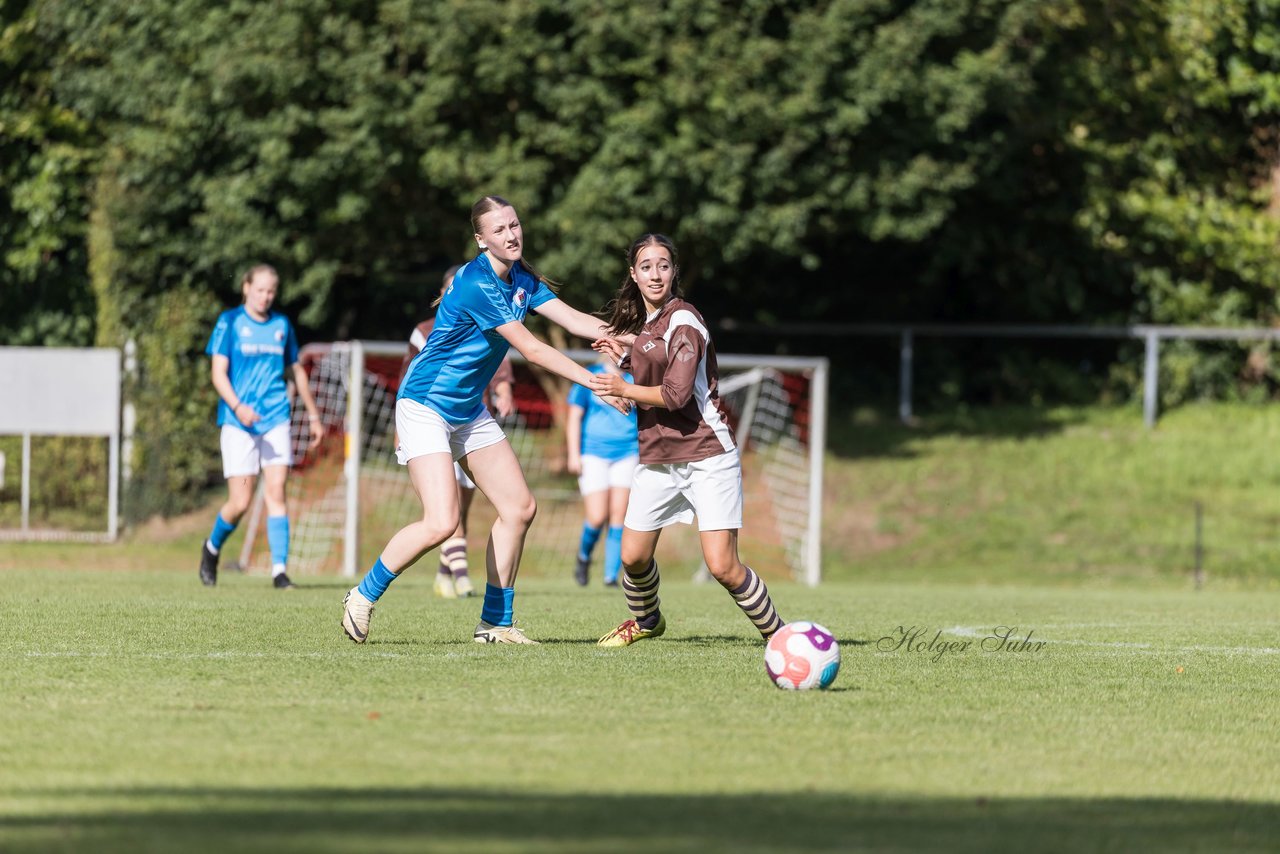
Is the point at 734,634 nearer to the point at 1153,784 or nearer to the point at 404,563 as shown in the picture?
the point at 404,563

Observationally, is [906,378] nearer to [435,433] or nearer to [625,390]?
[435,433]

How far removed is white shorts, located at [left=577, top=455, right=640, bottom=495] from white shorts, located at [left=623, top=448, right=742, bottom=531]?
5.90 m

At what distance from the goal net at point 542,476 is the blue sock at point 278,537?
3.97m

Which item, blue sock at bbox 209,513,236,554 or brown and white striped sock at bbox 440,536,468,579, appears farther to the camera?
blue sock at bbox 209,513,236,554

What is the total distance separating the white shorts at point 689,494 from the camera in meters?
7.70

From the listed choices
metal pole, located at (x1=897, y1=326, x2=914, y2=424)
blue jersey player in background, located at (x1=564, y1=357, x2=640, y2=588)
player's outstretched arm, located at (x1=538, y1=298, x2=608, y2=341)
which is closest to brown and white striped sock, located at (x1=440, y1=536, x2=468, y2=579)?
blue jersey player in background, located at (x1=564, y1=357, x2=640, y2=588)

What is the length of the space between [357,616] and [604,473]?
6.15m

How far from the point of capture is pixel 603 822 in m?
4.22

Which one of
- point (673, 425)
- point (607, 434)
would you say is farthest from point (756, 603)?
point (607, 434)

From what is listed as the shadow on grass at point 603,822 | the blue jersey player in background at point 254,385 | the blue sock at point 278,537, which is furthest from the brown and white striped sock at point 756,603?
the blue sock at point 278,537

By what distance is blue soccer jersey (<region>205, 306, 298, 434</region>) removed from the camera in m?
12.1

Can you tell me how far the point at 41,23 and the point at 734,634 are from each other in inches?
726

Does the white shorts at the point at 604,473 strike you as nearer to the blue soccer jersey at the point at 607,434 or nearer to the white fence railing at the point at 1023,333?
the blue soccer jersey at the point at 607,434

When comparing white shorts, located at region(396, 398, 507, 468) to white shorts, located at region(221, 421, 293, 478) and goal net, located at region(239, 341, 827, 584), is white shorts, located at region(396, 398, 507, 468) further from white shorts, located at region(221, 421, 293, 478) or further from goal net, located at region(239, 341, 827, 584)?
goal net, located at region(239, 341, 827, 584)
